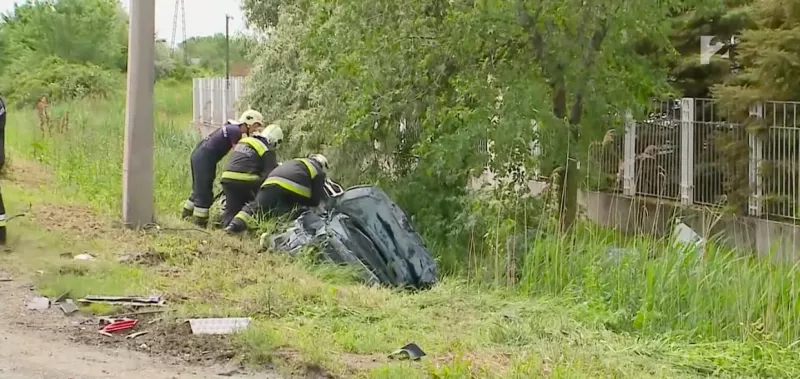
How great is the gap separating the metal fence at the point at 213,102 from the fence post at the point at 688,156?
14.8 m

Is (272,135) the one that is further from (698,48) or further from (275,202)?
(698,48)

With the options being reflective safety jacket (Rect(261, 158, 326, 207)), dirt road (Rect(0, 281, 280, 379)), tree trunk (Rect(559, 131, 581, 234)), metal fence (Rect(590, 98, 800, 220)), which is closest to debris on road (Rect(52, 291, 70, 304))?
dirt road (Rect(0, 281, 280, 379))

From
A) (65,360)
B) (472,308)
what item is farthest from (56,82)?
(65,360)

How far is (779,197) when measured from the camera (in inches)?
444

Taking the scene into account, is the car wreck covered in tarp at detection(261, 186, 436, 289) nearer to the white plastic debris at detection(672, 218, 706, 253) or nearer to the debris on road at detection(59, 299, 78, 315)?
the white plastic debris at detection(672, 218, 706, 253)

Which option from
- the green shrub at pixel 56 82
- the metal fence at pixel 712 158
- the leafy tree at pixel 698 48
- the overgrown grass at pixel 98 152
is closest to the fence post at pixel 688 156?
the metal fence at pixel 712 158

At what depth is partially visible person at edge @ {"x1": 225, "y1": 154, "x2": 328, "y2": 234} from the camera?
9266 millimetres

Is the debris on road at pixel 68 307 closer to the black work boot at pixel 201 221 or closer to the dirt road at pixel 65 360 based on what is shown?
the dirt road at pixel 65 360

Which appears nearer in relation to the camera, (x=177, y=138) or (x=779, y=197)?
(x=779, y=197)

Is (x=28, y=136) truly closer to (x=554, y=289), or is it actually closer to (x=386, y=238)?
(x=386, y=238)

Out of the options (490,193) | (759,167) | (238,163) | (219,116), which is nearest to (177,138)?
(238,163)

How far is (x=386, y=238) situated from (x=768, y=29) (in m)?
5.94

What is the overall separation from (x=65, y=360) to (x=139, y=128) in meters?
4.47

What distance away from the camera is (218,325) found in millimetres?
5695
